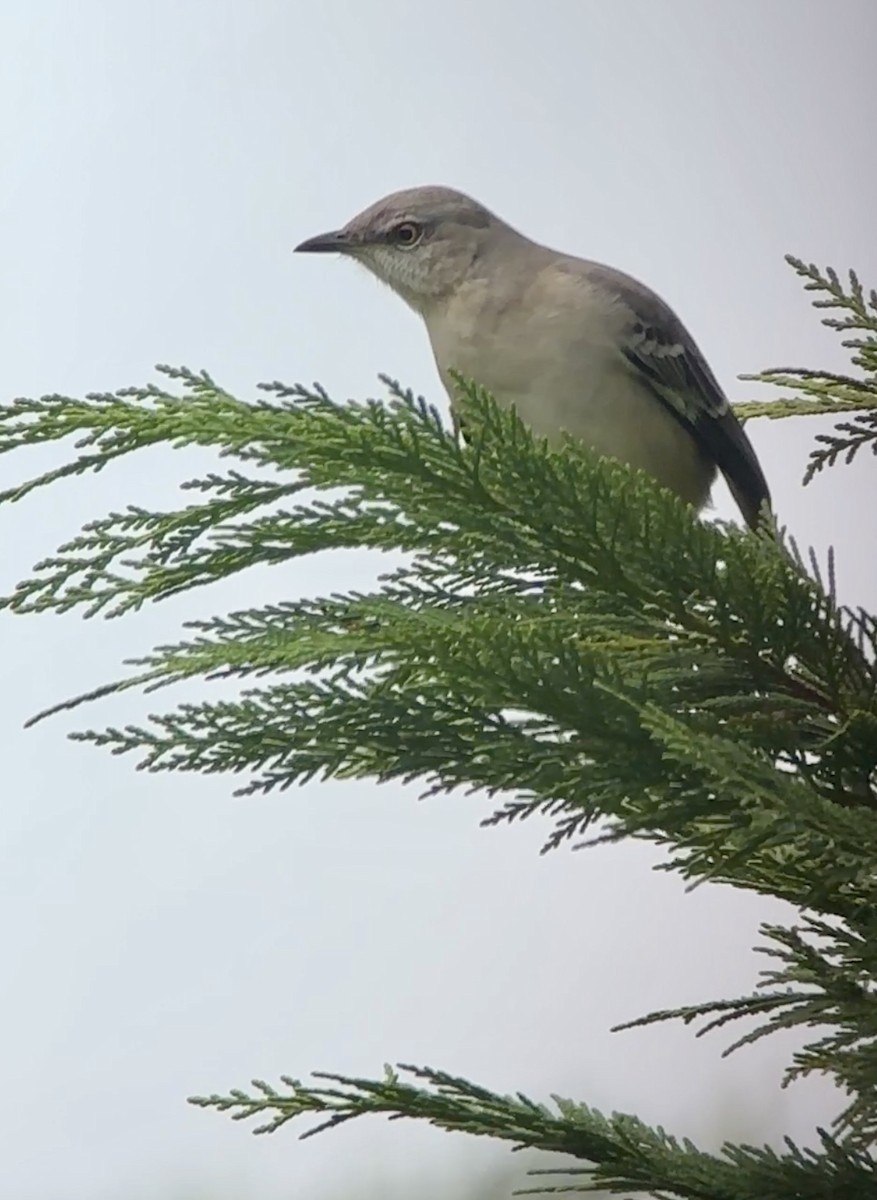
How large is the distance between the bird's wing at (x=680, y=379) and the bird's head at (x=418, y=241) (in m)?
0.09

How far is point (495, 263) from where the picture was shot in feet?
2.61

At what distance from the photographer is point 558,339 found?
0.71 m

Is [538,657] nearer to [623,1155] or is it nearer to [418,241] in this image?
[623,1155]

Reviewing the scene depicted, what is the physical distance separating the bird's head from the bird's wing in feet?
0.31

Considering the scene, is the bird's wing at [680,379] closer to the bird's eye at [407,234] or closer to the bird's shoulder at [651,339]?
the bird's shoulder at [651,339]

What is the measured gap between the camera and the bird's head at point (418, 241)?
814mm

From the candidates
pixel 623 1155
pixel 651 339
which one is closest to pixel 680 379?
pixel 651 339

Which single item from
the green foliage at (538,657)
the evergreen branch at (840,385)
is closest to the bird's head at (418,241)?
the evergreen branch at (840,385)

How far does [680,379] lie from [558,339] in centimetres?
9

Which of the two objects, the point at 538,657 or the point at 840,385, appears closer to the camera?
the point at 538,657

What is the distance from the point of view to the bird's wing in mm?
742

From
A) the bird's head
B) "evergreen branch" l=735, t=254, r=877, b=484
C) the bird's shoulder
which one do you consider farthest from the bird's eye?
"evergreen branch" l=735, t=254, r=877, b=484

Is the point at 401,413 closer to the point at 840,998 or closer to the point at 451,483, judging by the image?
the point at 451,483

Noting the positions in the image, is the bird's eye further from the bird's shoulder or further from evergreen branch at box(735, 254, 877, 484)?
evergreen branch at box(735, 254, 877, 484)
